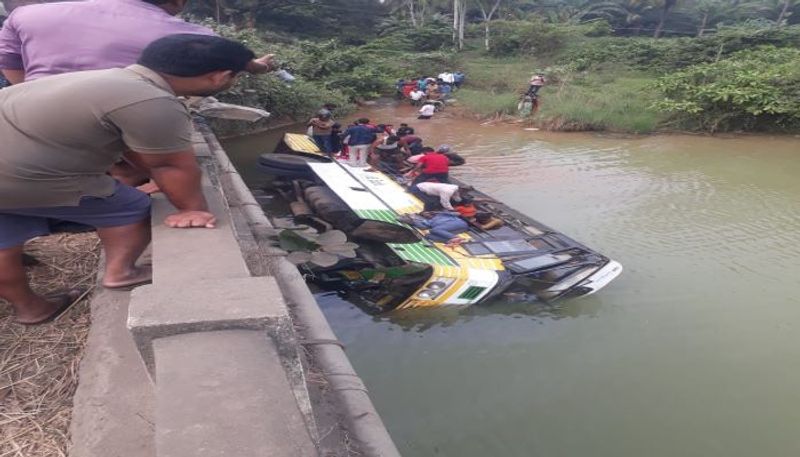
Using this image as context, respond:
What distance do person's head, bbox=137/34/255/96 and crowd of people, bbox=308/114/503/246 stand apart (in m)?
4.74

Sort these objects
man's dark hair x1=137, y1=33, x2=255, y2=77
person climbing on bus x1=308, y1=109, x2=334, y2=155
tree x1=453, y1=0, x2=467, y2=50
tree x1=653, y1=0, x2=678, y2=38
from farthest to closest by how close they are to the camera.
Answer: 1. tree x1=653, y1=0, x2=678, y2=38
2. tree x1=453, y1=0, x2=467, y2=50
3. person climbing on bus x1=308, y1=109, x2=334, y2=155
4. man's dark hair x1=137, y1=33, x2=255, y2=77

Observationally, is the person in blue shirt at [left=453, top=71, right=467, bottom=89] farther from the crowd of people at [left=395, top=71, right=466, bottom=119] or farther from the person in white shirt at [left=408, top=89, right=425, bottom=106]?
the person in white shirt at [left=408, top=89, right=425, bottom=106]

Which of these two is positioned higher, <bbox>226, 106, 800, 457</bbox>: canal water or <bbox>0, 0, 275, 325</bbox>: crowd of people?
<bbox>0, 0, 275, 325</bbox>: crowd of people

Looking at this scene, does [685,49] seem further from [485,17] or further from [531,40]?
[485,17]

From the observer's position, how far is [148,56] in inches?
87.0

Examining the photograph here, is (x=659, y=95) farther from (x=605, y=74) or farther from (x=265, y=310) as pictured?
(x=265, y=310)

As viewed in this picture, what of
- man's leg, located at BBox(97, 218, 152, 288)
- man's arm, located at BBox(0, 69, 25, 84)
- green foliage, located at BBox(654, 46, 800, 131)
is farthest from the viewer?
green foliage, located at BBox(654, 46, 800, 131)

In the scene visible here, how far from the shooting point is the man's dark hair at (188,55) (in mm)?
2191

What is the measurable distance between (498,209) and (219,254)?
20.8 ft

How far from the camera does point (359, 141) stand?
9.73m

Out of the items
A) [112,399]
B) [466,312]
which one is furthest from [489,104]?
[112,399]

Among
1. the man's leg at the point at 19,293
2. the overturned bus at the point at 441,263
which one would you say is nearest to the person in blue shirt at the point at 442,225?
the overturned bus at the point at 441,263

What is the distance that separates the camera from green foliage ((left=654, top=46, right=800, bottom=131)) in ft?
48.9

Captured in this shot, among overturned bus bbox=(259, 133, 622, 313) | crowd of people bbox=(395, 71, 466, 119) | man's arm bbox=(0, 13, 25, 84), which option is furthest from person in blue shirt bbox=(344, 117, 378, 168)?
crowd of people bbox=(395, 71, 466, 119)
